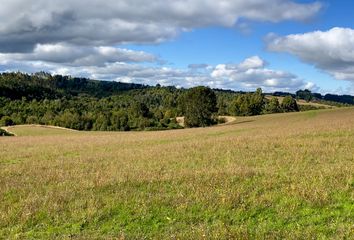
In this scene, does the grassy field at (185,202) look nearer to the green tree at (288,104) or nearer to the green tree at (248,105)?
the green tree at (248,105)

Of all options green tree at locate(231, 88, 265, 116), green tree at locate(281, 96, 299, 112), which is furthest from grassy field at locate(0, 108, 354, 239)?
green tree at locate(281, 96, 299, 112)

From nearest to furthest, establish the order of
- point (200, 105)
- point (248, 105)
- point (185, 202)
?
1. point (185, 202)
2. point (200, 105)
3. point (248, 105)

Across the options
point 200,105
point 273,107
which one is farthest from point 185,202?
point 273,107

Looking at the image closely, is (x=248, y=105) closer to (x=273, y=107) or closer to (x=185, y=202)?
(x=273, y=107)

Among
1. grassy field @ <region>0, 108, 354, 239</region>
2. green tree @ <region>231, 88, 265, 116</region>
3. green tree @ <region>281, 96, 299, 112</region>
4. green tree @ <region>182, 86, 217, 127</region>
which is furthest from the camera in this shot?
green tree @ <region>281, 96, 299, 112</region>

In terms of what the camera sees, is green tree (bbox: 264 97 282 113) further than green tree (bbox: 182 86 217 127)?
Yes

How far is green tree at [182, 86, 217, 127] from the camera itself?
108 m

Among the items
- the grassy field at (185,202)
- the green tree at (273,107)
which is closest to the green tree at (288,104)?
the green tree at (273,107)

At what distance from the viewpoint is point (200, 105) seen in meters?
108

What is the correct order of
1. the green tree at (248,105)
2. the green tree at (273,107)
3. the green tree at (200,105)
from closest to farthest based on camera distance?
the green tree at (200,105) < the green tree at (248,105) < the green tree at (273,107)

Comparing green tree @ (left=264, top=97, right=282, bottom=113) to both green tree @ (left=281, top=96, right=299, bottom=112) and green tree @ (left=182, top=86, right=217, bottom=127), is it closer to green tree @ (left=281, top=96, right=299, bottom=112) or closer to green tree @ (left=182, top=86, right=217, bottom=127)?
green tree @ (left=281, top=96, right=299, bottom=112)

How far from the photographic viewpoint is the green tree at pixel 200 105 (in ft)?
353

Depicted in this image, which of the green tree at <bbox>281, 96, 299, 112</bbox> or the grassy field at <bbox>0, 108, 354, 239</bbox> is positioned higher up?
the green tree at <bbox>281, 96, 299, 112</bbox>

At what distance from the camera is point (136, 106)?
148 meters
